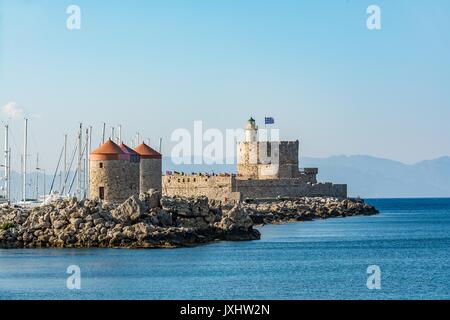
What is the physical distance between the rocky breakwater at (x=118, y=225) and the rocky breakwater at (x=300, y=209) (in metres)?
13.3

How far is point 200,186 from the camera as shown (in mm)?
58094

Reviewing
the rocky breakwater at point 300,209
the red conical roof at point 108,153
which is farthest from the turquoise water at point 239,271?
the rocky breakwater at point 300,209

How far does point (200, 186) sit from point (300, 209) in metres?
5.86

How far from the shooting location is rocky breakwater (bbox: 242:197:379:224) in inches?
1989

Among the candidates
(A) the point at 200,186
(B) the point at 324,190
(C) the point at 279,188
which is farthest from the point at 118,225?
(B) the point at 324,190

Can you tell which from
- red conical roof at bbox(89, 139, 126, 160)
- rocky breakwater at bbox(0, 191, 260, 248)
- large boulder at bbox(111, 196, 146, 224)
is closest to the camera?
rocky breakwater at bbox(0, 191, 260, 248)

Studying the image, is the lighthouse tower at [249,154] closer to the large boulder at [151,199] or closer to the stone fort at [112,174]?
the stone fort at [112,174]

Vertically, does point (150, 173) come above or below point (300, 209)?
above

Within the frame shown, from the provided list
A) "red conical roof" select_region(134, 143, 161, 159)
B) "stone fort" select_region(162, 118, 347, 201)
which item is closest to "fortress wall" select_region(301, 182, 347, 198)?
"stone fort" select_region(162, 118, 347, 201)

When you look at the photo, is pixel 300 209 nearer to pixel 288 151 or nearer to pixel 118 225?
pixel 288 151

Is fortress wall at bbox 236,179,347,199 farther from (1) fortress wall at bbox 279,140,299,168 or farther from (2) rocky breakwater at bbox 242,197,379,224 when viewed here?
(1) fortress wall at bbox 279,140,299,168

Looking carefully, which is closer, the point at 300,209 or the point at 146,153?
the point at 146,153
